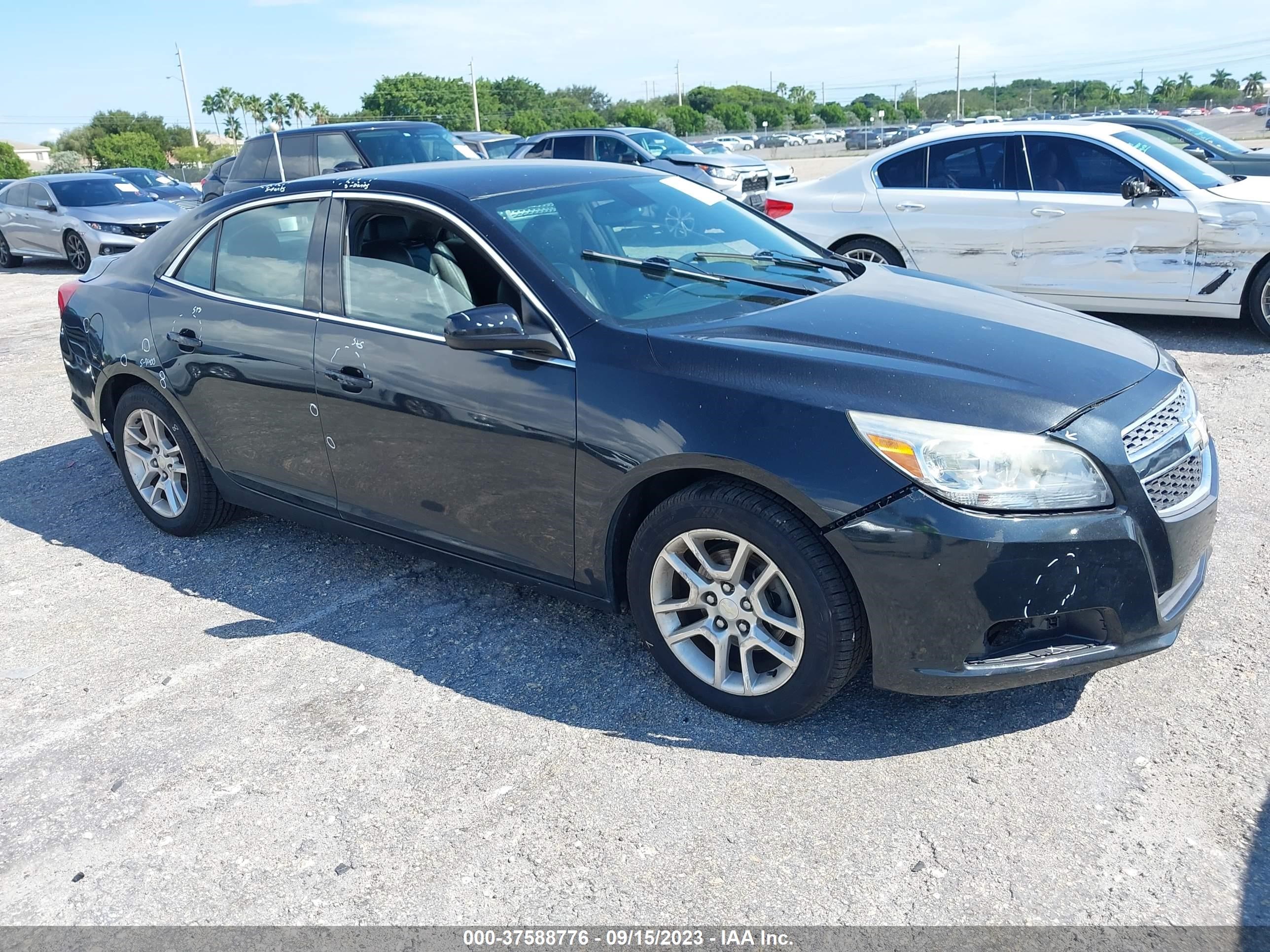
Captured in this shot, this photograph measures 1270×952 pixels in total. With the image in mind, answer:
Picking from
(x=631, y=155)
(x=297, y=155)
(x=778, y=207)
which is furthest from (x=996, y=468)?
(x=631, y=155)

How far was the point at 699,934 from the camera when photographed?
254cm

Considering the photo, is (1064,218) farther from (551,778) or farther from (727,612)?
(551,778)

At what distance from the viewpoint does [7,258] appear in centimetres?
1814

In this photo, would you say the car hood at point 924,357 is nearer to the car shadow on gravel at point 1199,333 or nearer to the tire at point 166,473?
the tire at point 166,473

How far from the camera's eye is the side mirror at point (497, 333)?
11.4ft

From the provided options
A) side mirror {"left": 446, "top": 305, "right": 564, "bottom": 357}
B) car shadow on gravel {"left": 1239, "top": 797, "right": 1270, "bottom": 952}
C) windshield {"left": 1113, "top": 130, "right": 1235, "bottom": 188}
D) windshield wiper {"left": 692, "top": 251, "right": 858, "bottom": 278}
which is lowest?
car shadow on gravel {"left": 1239, "top": 797, "right": 1270, "bottom": 952}

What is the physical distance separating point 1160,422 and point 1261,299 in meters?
5.37

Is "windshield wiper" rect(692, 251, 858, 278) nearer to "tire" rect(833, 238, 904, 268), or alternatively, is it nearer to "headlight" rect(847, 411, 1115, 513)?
"headlight" rect(847, 411, 1115, 513)

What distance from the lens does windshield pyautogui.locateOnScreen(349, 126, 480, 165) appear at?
41.8ft

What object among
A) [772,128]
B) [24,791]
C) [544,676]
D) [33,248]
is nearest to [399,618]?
[544,676]

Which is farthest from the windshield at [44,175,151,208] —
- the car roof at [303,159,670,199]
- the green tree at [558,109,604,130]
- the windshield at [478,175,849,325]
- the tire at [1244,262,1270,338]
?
the green tree at [558,109,604,130]

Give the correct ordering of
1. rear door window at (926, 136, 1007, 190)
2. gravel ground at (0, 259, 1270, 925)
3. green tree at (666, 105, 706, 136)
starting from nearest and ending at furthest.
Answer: gravel ground at (0, 259, 1270, 925)
rear door window at (926, 136, 1007, 190)
green tree at (666, 105, 706, 136)

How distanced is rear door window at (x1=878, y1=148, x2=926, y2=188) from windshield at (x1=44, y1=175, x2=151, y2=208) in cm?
1269

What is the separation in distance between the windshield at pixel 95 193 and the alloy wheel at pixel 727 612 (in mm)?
16093
